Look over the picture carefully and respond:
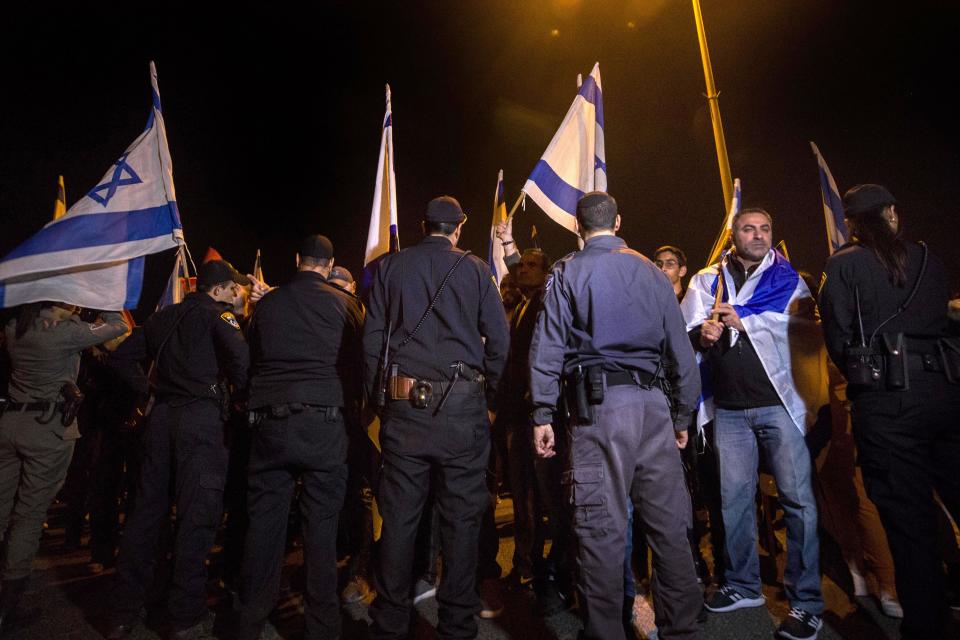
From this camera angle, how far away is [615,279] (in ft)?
10.5

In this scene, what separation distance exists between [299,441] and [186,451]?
1108 mm

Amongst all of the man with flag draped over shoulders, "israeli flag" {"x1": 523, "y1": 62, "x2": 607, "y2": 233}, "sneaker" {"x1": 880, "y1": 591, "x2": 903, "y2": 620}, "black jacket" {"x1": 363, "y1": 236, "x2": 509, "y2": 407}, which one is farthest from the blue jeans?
"israeli flag" {"x1": 523, "y1": 62, "x2": 607, "y2": 233}

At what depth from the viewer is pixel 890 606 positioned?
382cm

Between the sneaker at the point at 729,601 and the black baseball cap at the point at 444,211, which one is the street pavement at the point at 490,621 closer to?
the sneaker at the point at 729,601

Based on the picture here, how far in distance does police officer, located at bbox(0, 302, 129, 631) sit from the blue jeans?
5.19 metres

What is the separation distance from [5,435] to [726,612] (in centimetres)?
568

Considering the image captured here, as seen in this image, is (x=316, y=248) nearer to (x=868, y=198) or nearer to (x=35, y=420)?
(x=35, y=420)

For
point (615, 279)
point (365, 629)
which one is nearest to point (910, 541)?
point (615, 279)

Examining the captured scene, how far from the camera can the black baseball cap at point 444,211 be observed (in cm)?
385

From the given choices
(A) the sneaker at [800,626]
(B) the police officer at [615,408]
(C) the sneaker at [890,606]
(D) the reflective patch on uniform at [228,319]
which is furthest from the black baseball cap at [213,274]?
(C) the sneaker at [890,606]

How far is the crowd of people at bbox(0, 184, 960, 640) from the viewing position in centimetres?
299

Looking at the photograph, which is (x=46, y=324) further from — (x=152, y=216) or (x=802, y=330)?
(x=802, y=330)

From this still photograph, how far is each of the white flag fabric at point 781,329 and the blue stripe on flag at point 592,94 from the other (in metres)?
2.06

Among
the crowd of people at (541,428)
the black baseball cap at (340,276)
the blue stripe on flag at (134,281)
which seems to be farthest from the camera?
the black baseball cap at (340,276)
